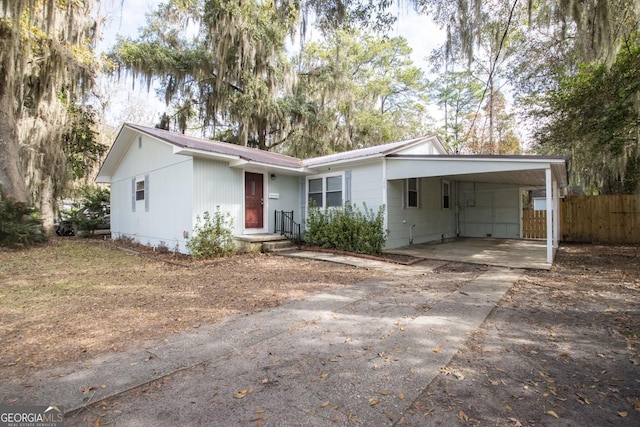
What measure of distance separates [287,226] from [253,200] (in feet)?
5.13

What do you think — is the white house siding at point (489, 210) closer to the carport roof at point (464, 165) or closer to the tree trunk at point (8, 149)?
the carport roof at point (464, 165)

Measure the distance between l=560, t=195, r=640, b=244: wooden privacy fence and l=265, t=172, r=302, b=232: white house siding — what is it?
10.3 meters

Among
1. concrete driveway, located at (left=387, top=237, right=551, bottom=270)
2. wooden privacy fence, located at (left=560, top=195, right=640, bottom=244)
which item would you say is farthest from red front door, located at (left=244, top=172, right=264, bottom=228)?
wooden privacy fence, located at (left=560, top=195, right=640, bottom=244)

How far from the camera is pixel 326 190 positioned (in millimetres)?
10867

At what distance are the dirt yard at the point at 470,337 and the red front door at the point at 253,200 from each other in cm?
261

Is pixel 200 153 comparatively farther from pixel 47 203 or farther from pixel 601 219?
pixel 601 219

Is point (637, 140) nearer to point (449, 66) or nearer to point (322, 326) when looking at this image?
point (449, 66)

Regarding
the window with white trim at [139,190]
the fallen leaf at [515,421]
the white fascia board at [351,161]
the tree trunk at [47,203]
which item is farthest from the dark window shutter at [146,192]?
the fallen leaf at [515,421]

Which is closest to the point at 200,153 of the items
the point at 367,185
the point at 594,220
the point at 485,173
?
the point at 367,185

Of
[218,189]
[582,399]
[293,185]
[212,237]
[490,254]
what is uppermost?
[293,185]

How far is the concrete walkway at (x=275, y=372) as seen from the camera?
213 cm

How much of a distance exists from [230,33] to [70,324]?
14.2 meters

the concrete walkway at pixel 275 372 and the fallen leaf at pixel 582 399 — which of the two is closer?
the concrete walkway at pixel 275 372

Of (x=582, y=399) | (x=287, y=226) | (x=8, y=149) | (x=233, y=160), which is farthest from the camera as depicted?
(x=287, y=226)
